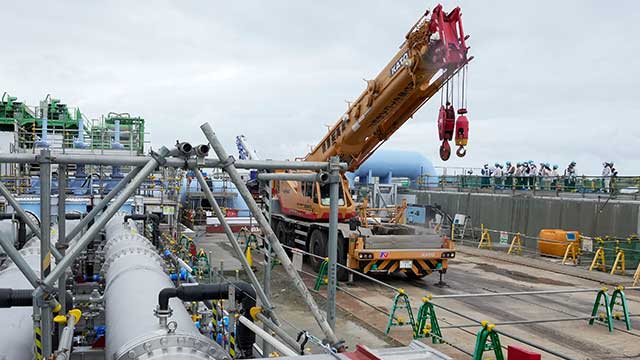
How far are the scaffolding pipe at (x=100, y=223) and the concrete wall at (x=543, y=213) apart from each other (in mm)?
19912

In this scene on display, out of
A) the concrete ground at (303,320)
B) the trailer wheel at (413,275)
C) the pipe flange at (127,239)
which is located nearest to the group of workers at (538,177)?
the trailer wheel at (413,275)

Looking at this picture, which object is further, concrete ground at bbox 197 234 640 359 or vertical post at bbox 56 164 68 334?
concrete ground at bbox 197 234 640 359

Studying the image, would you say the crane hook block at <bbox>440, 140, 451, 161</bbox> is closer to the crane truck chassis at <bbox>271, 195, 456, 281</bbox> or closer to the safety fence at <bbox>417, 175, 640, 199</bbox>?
the crane truck chassis at <bbox>271, 195, 456, 281</bbox>

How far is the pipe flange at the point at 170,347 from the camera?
3.67 metres

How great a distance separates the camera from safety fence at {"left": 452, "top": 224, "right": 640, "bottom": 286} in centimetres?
1761

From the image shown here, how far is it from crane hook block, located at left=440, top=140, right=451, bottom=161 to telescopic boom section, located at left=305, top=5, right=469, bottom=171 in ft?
5.19

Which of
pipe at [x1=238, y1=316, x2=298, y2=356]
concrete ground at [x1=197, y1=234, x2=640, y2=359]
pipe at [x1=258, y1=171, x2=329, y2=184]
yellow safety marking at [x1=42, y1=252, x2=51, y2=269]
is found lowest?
concrete ground at [x1=197, y1=234, x2=640, y2=359]

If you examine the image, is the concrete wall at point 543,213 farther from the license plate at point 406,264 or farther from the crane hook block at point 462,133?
the crane hook block at point 462,133

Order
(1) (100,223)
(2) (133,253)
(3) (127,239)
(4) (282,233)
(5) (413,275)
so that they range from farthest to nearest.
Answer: (4) (282,233), (5) (413,275), (3) (127,239), (2) (133,253), (1) (100,223)

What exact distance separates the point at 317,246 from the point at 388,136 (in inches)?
151

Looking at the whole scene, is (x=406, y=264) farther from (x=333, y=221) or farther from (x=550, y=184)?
(x=550, y=184)

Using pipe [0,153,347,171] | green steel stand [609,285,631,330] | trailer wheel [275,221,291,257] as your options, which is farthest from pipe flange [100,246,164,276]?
trailer wheel [275,221,291,257]

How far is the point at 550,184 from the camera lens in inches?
973

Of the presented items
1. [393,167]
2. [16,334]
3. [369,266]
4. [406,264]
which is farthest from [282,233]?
[393,167]
